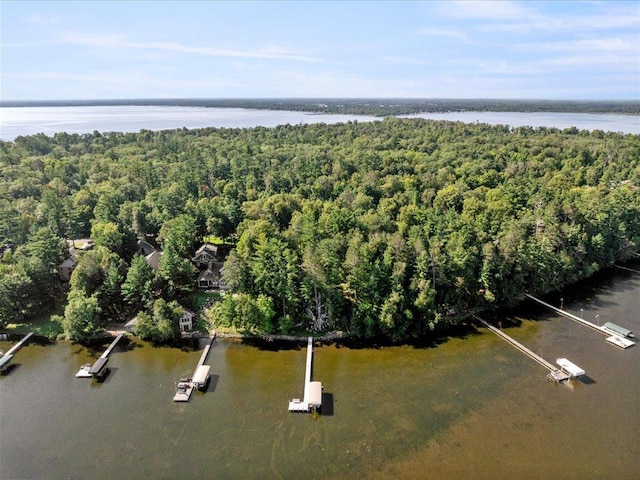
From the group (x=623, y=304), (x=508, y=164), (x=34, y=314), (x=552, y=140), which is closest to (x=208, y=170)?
(x=34, y=314)

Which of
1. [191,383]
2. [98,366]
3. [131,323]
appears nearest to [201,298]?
[131,323]

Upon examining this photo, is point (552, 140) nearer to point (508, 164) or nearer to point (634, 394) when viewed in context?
point (508, 164)

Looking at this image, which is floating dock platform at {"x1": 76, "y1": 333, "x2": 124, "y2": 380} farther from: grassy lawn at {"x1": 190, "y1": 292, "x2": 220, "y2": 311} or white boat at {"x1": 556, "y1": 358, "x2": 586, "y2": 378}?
white boat at {"x1": 556, "y1": 358, "x2": 586, "y2": 378}

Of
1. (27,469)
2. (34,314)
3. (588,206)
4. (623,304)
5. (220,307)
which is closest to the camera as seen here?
(27,469)

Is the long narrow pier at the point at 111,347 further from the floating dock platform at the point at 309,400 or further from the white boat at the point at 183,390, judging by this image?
the floating dock platform at the point at 309,400

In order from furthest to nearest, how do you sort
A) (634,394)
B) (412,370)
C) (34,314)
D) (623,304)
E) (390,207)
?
(390,207)
(623,304)
(34,314)
(412,370)
(634,394)

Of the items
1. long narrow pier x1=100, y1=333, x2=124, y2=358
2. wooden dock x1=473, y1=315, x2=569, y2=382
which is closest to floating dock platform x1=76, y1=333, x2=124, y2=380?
long narrow pier x1=100, y1=333, x2=124, y2=358

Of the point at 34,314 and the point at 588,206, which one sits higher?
the point at 588,206

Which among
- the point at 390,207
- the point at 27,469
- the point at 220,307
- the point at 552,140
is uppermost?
the point at 552,140
